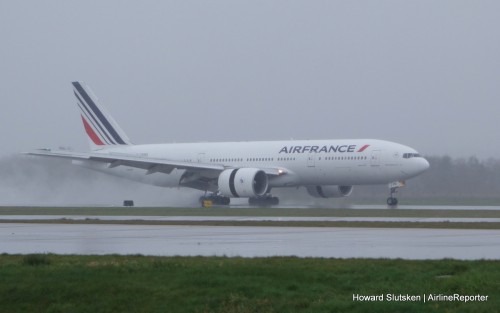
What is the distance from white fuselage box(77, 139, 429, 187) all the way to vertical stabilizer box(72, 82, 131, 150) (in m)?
2.31

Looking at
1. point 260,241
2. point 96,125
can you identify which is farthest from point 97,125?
point 260,241

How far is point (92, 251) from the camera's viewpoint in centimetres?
2122

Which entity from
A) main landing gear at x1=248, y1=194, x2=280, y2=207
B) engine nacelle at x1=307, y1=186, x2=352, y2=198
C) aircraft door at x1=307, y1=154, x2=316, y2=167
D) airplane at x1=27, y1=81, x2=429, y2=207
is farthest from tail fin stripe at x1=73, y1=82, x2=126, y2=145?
aircraft door at x1=307, y1=154, x2=316, y2=167

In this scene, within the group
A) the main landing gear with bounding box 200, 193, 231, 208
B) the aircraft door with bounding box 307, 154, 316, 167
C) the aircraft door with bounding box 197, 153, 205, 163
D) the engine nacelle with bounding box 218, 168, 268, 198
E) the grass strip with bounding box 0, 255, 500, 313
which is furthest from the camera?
the aircraft door with bounding box 197, 153, 205, 163

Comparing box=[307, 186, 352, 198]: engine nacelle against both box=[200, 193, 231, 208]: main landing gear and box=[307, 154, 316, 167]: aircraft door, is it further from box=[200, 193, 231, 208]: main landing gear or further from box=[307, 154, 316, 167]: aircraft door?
box=[200, 193, 231, 208]: main landing gear

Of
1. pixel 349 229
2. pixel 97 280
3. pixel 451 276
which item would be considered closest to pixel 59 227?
pixel 349 229

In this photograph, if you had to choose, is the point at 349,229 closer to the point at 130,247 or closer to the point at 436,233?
the point at 436,233

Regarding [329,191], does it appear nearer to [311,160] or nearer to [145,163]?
[311,160]

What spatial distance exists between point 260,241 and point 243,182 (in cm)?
3197

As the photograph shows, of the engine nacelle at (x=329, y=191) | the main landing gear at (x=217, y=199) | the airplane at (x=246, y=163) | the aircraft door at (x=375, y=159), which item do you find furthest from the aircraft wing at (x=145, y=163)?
the aircraft door at (x=375, y=159)

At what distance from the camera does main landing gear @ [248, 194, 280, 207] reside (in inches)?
2280

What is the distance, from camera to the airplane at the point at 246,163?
181ft

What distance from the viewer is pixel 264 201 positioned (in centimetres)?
5812

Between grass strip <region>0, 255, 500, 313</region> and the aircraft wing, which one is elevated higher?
the aircraft wing
